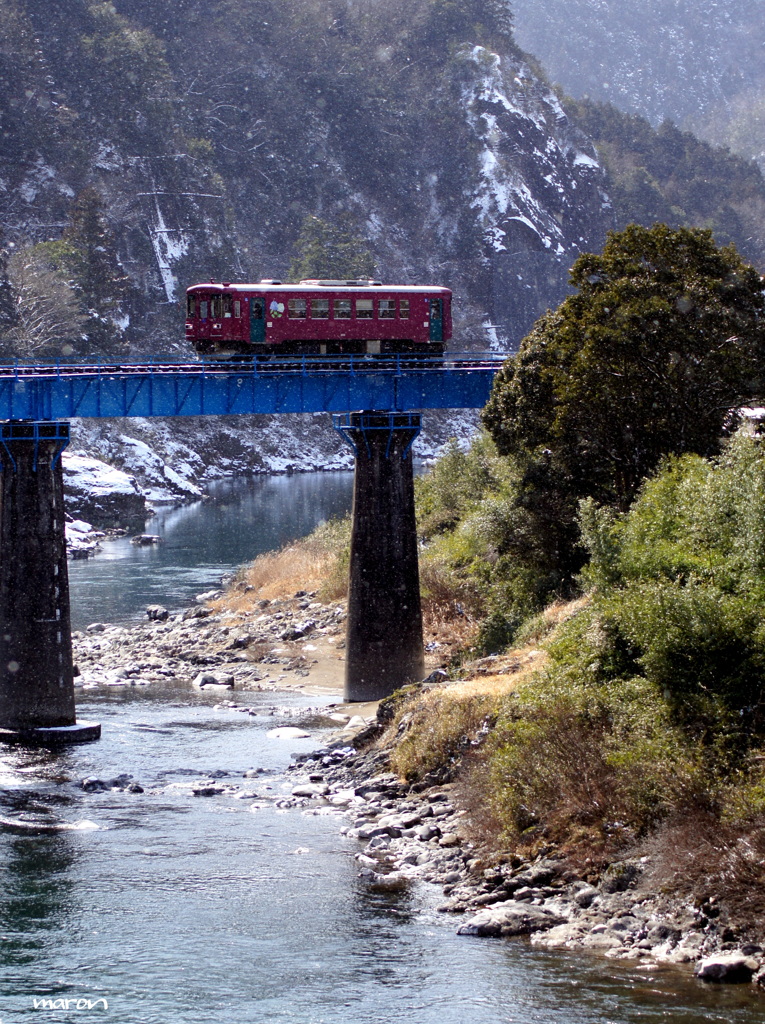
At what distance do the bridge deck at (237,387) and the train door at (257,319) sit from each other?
1.88 metres

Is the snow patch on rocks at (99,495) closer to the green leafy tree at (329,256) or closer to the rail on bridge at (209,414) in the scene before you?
the green leafy tree at (329,256)

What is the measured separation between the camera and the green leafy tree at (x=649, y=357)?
3475 cm

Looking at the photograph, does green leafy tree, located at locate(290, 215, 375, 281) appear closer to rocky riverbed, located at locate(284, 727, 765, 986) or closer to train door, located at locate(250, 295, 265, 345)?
train door, located at locate(250, 295, 265, 345)

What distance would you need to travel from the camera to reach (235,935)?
20547 mm

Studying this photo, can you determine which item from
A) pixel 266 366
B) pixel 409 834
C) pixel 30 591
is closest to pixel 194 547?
pixel 266 366

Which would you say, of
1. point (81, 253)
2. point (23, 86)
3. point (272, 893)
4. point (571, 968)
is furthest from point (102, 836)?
point (23, 86)

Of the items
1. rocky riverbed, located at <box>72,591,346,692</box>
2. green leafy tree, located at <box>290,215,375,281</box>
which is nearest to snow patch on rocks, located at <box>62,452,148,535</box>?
rocky riverbed, located at <box>72,591,346,692</box>

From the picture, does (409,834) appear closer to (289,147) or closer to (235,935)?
(235,935)

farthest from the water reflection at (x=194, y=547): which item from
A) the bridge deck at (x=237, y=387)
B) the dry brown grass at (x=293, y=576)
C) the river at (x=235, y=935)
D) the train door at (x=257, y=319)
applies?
the river at (x=235, y=935)

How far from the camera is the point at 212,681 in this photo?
42500mm

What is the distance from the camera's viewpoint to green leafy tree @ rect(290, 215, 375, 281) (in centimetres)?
13812

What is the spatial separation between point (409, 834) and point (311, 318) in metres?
23.3

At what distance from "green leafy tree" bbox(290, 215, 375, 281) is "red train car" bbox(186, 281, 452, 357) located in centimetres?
9206

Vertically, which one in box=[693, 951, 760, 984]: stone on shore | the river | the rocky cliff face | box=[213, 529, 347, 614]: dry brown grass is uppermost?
the rocky cliff face
